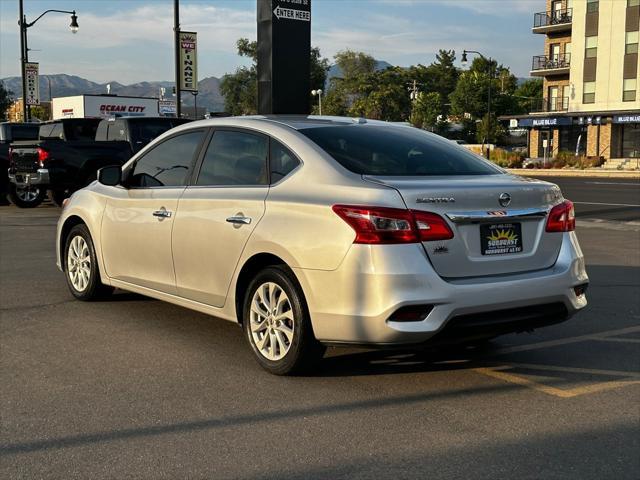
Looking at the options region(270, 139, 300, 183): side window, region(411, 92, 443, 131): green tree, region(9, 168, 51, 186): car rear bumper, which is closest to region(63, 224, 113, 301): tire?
region(270, 139, 300, 183): side window

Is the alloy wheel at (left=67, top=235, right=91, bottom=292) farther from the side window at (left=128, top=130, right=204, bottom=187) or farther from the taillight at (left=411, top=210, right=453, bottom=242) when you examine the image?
the taillight at (left=411, top=210, right=453, bottom=242)

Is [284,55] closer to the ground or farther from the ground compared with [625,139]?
farther from the ground

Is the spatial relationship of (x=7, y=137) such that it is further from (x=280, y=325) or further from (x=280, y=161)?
(x=280, y=325)

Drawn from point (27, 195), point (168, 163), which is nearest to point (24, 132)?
point (27, 195)

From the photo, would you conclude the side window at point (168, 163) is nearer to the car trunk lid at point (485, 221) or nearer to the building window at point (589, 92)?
the car trunk lid at point (485, 221)

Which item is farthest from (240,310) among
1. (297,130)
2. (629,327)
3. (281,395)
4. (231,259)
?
(629,327)

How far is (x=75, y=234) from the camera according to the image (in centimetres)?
738

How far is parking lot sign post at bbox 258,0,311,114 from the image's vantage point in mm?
12797

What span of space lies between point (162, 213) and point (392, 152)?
1930 millimetres

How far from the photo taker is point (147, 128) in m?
17.4

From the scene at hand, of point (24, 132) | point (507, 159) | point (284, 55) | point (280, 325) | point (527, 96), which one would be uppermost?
point (527, 96)

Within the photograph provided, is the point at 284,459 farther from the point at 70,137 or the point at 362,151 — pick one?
the point at 70,137

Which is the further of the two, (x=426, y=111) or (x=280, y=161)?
(x=426, y=111)

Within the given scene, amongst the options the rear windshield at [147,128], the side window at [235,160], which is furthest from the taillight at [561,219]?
the rear windshield at [147,128]
